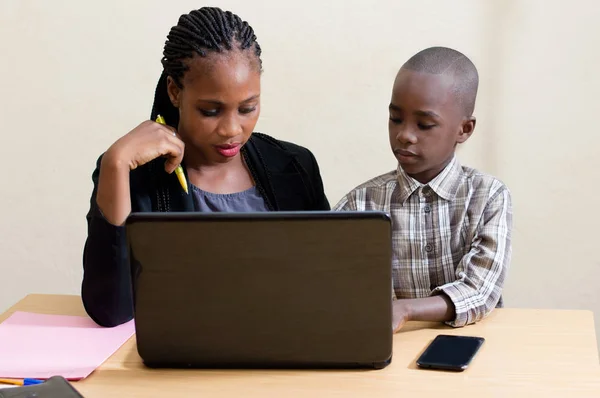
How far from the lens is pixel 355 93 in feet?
8.50

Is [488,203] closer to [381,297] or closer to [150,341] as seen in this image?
[381,297]

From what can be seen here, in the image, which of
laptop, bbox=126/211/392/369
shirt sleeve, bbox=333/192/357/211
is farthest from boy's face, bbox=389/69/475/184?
laptop, bbox=126/211/392/369

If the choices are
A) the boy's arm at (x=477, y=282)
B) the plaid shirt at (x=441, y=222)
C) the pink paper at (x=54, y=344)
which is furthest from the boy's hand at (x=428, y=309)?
the pink paper at (x=54, y=344)

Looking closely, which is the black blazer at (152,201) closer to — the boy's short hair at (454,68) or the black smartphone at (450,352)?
the boy's short hair at (454,68)

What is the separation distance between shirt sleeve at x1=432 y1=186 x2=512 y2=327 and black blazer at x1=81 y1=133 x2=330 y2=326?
13.9 inches

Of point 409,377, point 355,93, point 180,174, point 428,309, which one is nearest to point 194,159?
point 180,174

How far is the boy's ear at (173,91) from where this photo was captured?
1.55 metres

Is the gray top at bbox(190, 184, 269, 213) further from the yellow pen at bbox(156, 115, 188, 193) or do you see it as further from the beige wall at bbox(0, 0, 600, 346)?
the beige wall at bbox(0, 0, 600, 346)

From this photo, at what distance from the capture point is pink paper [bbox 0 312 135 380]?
1.23 m

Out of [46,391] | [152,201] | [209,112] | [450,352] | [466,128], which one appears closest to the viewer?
[46,391]

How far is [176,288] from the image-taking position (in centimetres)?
114

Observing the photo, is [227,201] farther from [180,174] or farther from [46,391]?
[46,391]

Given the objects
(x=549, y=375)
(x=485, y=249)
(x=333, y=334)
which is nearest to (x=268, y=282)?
(x=333, y=334)

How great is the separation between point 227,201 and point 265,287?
526mm
